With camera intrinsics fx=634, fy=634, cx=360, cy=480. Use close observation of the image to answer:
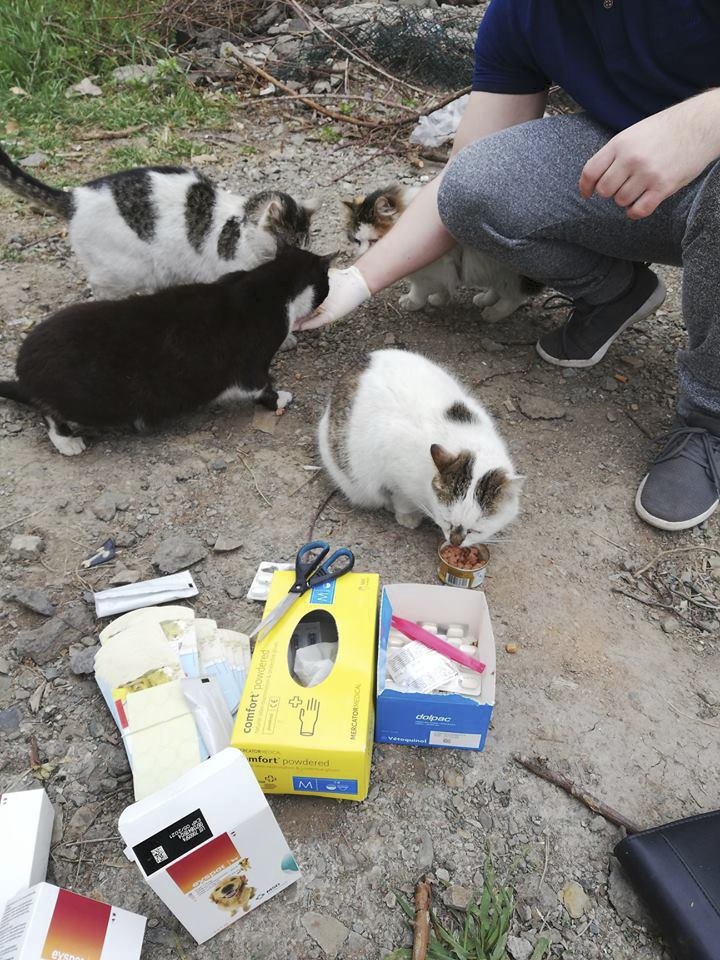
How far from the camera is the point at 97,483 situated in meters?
2.47

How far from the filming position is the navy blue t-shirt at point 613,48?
209cm

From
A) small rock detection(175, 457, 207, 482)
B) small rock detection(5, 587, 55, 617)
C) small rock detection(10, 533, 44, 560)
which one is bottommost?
small rock detection(10, 533, 44, 560)

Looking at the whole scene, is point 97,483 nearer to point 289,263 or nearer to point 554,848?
point 289,263

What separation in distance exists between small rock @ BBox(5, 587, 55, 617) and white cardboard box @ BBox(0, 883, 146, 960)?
90 cm

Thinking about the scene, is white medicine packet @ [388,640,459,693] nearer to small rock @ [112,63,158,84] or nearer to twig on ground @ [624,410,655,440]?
twig on ground @ [624,410,655,440]

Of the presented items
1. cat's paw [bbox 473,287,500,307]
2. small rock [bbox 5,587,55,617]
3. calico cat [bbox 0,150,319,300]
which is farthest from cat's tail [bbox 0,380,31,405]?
cat's paw [bbox 473,287,500,307]

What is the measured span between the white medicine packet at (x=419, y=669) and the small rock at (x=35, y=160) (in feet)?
14.3

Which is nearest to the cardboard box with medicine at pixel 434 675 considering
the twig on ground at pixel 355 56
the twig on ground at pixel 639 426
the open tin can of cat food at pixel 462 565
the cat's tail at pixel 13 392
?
the open tin can of cat food at pixel 462 565

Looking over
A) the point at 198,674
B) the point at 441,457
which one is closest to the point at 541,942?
the point at 198,674

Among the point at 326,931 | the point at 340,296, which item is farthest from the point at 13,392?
the point at 326,931

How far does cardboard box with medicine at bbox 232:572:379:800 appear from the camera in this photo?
146 centimetres

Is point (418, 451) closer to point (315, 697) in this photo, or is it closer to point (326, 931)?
point (315, 697)

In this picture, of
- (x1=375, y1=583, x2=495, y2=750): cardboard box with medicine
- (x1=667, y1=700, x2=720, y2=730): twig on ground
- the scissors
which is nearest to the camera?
(x1=375, y1=583, x2=495, y2=750): cardboard box with medicine

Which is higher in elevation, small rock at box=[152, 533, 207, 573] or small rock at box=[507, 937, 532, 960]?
small rock at box=[507, 937, 532, 960]
